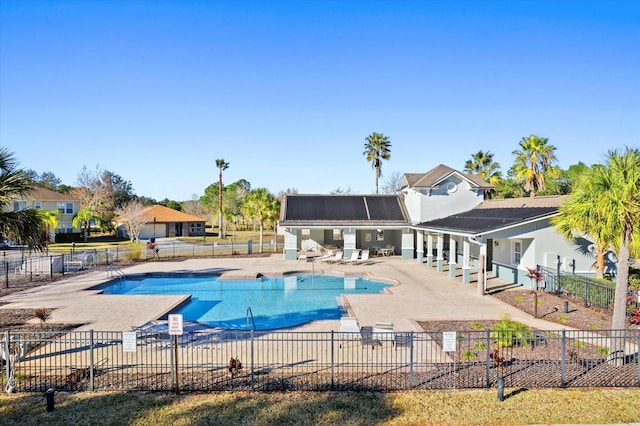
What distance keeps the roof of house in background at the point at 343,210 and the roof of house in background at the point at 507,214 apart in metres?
4.72

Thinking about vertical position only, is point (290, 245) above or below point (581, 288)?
above

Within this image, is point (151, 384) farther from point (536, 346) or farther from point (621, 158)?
point (621, 158)

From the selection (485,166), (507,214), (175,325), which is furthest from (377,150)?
(175,325)

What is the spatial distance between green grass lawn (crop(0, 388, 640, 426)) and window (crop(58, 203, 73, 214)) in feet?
172

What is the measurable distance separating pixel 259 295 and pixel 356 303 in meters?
6.19

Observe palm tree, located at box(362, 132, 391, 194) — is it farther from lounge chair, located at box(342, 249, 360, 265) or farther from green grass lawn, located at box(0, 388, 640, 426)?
green grass lawn, located at box(0, 388, 640, 426)

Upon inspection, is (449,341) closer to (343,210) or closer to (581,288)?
(581,288)

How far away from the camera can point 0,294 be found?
20906mm

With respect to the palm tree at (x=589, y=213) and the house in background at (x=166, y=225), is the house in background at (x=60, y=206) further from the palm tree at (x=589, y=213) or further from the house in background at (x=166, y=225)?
the palm tree at (x=589, y=213)

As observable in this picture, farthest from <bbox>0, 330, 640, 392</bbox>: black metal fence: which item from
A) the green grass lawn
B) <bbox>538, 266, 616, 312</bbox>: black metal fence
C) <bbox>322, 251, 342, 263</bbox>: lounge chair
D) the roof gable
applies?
the roof gable

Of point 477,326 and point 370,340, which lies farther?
point 477,326

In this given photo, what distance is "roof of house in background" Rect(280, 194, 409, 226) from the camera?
34.5m

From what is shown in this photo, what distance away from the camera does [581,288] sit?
18547mm

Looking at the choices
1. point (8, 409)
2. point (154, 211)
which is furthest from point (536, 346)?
point (154, 211)
